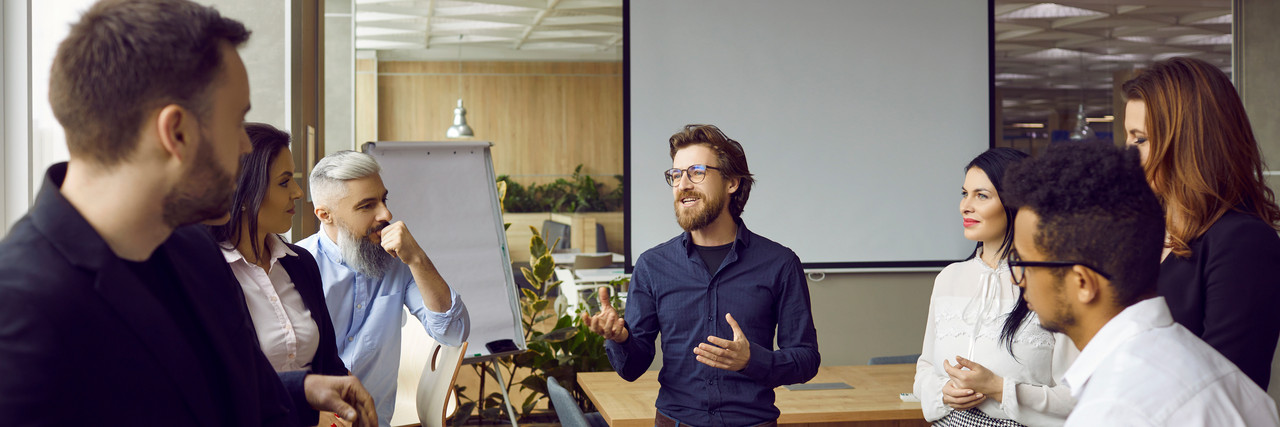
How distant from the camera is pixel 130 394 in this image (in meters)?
0.92

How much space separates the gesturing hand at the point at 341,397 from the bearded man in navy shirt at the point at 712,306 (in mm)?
725

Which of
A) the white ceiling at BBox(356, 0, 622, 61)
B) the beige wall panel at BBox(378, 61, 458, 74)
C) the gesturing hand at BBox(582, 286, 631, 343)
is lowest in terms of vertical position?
the gesturing hand at BBox(582, 286, 631, 343)

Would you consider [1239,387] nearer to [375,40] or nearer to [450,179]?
[450,179]

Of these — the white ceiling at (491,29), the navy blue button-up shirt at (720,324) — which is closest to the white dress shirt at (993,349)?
the navy blue button-up shirt at (720,324)

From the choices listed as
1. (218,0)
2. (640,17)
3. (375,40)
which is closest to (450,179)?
(218,0)

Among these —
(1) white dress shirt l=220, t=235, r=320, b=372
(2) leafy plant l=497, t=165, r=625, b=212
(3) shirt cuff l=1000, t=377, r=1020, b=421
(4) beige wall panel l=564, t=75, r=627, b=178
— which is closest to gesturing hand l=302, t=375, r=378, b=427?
(1) white dress shirt l=220, t=235, r=320, b=372

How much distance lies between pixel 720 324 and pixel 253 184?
3.80ft

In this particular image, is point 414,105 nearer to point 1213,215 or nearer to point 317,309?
point 317,309

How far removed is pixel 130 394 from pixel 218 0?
278cm

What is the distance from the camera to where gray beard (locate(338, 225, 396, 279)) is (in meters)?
2.46

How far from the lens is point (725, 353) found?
187 cm

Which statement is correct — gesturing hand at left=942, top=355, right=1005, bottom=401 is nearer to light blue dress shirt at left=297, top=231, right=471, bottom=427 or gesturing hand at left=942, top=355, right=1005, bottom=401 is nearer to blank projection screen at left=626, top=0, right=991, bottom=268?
light blue dress shirt at left=297, top=231, right=471, bottom=427

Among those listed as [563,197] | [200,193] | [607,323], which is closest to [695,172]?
[607,323]

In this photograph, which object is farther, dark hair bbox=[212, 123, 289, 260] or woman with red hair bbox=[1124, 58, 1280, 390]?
dark hair bbox=[212, 123, 289, 260]
